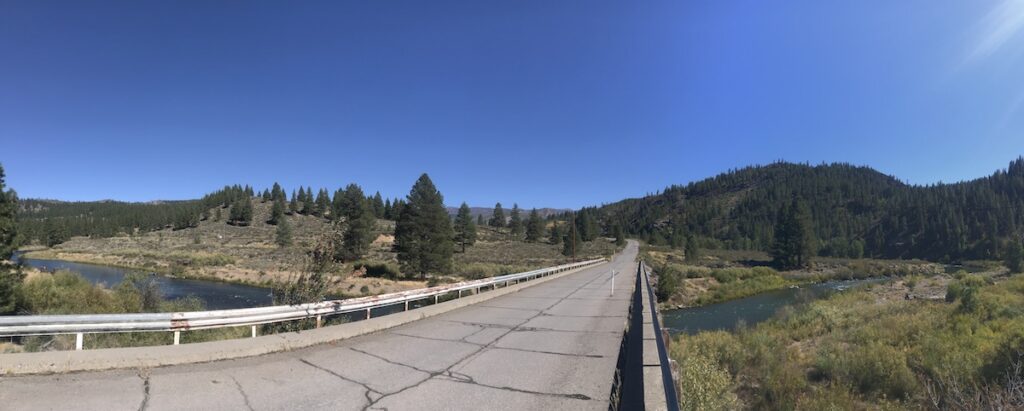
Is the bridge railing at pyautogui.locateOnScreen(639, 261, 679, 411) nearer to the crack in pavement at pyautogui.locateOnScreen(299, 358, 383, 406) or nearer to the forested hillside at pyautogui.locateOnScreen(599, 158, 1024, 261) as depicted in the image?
the crack in pavement at pyautogui.locateOnScreen(299, 358, 383, 406)

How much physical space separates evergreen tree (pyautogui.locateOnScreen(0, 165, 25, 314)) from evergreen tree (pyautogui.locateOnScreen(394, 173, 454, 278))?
80.7ft

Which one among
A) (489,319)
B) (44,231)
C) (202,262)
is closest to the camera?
(489,319)

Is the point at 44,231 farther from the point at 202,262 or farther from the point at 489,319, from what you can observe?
the point at 489,319

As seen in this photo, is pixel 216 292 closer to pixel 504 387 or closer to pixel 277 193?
pixel 504 387

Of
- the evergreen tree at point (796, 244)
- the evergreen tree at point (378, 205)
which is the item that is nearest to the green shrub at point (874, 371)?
the evergreen tree at point (796, 244)

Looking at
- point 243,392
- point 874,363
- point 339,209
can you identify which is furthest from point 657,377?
point 339,209

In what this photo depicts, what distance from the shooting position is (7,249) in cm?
1925

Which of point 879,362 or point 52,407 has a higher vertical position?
point 52,407

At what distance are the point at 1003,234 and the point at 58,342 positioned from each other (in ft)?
628

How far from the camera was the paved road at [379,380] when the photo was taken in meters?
4.93

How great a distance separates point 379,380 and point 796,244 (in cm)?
8859

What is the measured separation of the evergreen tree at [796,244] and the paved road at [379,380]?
82.7 meters

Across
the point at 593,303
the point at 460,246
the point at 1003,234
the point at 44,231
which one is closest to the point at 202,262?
the point at 460,246

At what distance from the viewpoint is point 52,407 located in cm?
443
